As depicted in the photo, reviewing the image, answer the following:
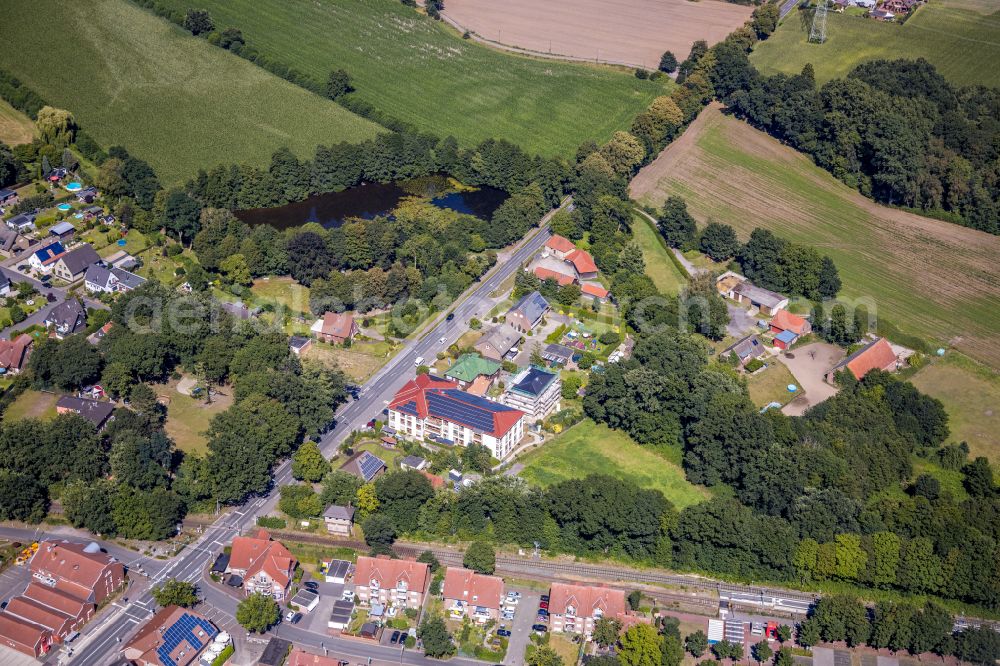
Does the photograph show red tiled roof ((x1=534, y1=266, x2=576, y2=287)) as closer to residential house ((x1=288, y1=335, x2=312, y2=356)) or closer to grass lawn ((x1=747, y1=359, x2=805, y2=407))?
grass lawn ((x1=747, y1=359, x2=805, y2=407))

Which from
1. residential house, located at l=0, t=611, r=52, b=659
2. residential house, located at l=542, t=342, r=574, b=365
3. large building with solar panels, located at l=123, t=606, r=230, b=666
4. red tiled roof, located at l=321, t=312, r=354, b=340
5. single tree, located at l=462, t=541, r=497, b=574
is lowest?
residential house, located at l=0, t=611, r=52, b=659

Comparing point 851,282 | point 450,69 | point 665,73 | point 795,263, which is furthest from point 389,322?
point 665,73

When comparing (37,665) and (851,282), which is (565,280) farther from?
(37,665)

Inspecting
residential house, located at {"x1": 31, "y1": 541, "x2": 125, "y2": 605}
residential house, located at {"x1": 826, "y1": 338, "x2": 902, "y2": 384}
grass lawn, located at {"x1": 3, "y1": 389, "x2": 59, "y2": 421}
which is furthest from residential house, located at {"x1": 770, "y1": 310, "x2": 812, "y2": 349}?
grass lawn, located at {"x1": 3, "y1": 389, "x2": 59, "y2": 421}

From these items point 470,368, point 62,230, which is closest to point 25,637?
point 470,368

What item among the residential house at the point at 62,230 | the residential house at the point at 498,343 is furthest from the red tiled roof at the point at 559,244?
the residential house at the point at 62,230

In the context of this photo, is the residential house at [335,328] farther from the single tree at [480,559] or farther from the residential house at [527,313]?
the single tree at [480,559]
